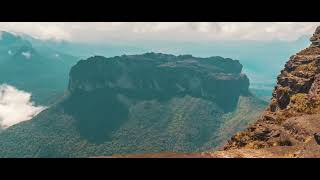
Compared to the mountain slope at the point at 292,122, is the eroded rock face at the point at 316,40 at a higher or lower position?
higher

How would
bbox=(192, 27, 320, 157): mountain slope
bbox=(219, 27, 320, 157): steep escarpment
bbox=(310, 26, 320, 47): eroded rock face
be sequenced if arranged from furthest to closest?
bbox=(310, 26, 320, 47): eroded rock face, bbox=(219, 27, 320, 157): steep escarpment, bbox=(192, 27, 320, 157): mountain slope

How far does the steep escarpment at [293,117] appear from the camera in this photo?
4697 cm

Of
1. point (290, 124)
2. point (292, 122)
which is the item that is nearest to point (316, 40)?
point (290, 124)

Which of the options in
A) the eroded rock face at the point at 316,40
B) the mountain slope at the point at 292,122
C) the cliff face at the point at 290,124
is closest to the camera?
the cliff face at the point at 290,124

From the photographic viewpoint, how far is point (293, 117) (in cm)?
6072

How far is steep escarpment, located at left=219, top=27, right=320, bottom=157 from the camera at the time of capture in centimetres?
4697

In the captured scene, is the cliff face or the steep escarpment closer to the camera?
the cliff face

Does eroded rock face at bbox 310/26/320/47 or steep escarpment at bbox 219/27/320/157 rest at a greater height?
eroded rock face at bbox 310/26/320/47
